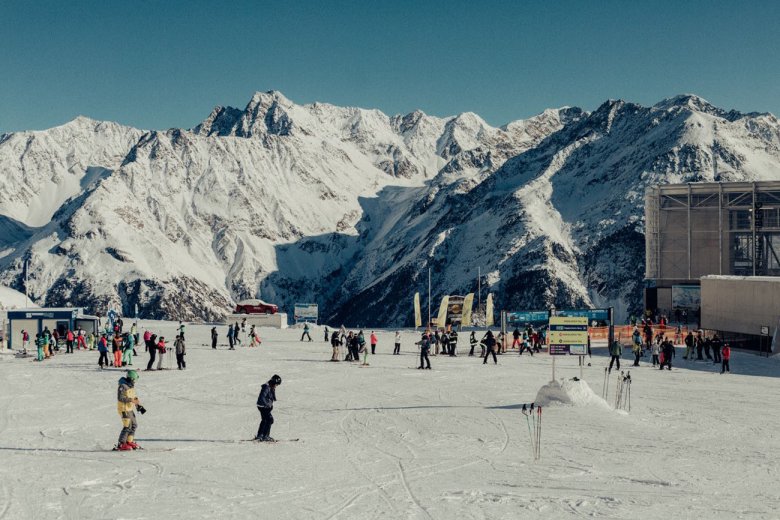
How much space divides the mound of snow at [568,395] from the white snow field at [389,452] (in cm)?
6

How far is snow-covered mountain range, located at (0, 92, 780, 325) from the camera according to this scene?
116 meters

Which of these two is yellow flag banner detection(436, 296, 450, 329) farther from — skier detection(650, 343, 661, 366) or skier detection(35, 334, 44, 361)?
skier detection(35, 334, 44, 361)

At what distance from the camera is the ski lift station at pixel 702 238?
249ft

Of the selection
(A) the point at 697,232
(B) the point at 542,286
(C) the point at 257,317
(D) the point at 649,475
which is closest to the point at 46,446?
(D) the point at 649,475

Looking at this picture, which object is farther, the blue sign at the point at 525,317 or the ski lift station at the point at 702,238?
the ski lift station at the point at 702,238

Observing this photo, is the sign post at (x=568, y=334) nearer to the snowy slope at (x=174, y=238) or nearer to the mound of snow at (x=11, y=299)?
the mound of snow at (x=11, y=299)

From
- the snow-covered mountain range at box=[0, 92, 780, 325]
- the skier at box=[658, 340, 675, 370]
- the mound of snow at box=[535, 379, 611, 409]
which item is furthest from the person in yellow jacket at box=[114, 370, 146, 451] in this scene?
the snow-covered mountain range at box=[0, 92, 780, 325]

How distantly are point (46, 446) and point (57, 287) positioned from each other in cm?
14486

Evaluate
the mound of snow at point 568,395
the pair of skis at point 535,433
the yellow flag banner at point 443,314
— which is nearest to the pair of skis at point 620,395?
the mound of snow at point 568,395

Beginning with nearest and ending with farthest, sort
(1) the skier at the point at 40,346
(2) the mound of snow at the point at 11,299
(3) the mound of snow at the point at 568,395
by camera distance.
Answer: (3) the mound of snow at the point at 568,395, (1) the skier at the point at 40,346, (2) the mound of snow at the point at 11,299

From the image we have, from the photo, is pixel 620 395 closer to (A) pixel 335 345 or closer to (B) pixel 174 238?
(A) pixel 335 345

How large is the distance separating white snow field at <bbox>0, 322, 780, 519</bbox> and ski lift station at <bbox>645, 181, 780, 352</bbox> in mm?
50256

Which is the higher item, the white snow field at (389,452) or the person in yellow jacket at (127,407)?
the person in yellow jacket at (127,407)

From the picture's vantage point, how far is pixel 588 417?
64.2 feet
